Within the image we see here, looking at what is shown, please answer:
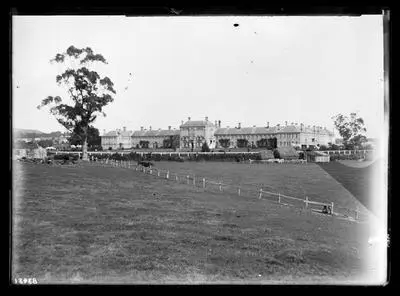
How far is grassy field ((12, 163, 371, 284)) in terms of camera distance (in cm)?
327

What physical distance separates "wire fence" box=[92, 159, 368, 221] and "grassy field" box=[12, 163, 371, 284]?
0.50 feet

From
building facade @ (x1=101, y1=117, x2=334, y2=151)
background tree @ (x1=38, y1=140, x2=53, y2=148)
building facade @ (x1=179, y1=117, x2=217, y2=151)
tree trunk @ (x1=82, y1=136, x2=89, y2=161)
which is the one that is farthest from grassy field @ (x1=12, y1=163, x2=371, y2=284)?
building facade @ (x1=179, y1=117, x2=217, y2=151)

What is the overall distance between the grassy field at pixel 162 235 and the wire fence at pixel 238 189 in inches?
5.9

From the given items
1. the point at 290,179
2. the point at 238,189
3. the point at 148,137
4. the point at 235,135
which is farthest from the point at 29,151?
the point at 290,179

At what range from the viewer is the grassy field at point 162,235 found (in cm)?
327

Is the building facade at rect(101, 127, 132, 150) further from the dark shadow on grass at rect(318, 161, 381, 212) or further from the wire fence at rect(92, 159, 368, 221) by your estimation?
the dark shadow on grass at rect(318, 161, 381, 212)

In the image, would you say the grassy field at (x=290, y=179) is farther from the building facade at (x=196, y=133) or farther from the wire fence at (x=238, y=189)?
the building facade at (x=196, y=133)

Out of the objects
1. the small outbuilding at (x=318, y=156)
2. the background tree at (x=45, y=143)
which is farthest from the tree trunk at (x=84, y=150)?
the small outbuilding at (x=318, y=156)

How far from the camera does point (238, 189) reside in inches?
224

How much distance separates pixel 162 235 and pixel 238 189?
2.05 m
